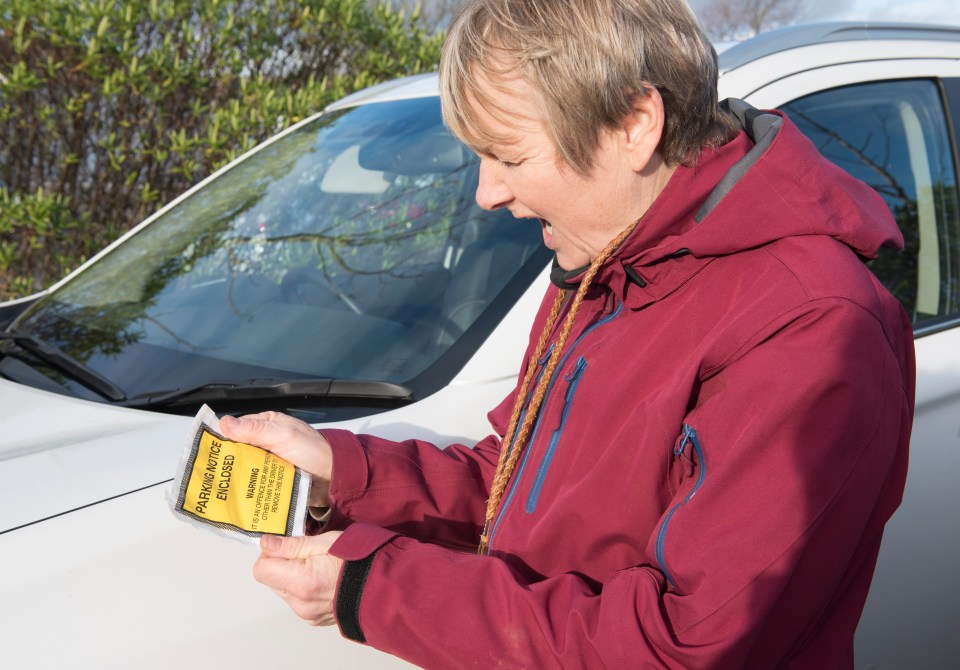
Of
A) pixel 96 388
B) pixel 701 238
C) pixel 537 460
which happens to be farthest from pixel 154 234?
pixel 701 238

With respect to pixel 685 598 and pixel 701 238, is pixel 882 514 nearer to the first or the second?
pixel 685 598

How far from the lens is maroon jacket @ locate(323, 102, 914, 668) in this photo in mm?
1159

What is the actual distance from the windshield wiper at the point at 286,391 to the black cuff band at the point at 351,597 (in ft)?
1.79

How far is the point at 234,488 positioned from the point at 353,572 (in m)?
0.26

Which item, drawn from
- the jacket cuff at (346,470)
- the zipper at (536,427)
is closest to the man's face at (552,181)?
the zipper at (536,427)

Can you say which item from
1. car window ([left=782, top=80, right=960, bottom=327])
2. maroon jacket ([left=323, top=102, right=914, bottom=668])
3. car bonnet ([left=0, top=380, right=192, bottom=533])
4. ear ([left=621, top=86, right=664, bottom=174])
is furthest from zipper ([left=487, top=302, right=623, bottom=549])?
car window ([left=782, top=80, right=960, bottom=327])

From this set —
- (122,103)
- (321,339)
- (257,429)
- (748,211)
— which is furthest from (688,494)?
(122,103)

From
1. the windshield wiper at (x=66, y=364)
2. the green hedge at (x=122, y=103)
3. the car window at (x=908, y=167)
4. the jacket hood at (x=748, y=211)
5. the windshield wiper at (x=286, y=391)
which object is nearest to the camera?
the jacket hood at (x=748, y=211)

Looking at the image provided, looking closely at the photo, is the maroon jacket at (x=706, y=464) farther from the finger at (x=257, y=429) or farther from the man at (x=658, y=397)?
the finger at (x=257, y=429)

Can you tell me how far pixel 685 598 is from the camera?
45.9 inches

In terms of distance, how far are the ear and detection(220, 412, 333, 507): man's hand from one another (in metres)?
0.68

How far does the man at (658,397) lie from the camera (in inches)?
45.9

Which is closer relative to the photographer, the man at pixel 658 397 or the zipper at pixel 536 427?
the man at pixel 658 397

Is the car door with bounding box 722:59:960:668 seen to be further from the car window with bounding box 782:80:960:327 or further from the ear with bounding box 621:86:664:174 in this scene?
the ear with bounding box 621:86:664:174
